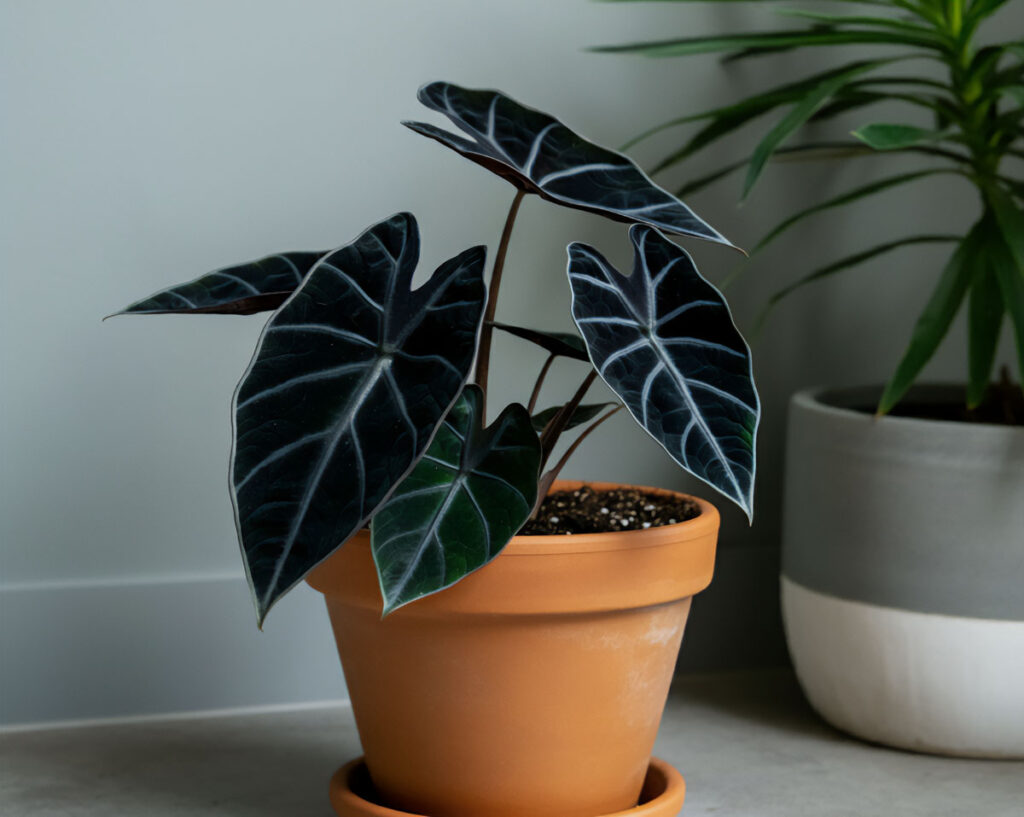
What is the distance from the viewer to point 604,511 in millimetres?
1014

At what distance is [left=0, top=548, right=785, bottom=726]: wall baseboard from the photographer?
4.16ft

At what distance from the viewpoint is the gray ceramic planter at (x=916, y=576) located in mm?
1130

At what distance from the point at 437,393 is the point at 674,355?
19cm

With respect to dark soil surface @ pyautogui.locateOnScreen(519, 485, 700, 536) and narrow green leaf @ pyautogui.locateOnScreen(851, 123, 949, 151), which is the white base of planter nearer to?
dark soil surface @ pyautogui.locateOnScreen(519, 485, 700, 536)

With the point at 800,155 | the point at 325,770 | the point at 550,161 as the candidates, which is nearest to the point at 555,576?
the point at 550,161

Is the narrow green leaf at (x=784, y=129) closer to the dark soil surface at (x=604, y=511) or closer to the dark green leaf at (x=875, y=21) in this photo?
the dark green leaf at (x=875, y=21)

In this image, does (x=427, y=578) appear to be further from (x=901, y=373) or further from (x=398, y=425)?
(x=901, y=373)

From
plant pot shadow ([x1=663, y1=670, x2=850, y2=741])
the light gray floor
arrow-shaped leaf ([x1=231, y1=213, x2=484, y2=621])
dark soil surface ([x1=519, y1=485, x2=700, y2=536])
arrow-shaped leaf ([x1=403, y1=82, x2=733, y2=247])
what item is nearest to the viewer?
arrow-shaped leaf ([x1=231, y1=213, x2=484, y2=621])

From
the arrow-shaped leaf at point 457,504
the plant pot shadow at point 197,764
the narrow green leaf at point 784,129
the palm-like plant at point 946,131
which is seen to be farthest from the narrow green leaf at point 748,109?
the plant pot shadow at point 197,764

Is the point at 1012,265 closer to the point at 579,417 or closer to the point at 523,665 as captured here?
the point at 579,417

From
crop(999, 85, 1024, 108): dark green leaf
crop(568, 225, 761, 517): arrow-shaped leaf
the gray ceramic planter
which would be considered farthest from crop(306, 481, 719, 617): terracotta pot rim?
crop(999, 85, 1024, 108): dark green leaf

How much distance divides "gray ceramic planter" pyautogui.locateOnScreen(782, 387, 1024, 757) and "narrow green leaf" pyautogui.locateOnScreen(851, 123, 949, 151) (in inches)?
11.7

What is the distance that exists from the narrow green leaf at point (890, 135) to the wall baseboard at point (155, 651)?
842 millimetres

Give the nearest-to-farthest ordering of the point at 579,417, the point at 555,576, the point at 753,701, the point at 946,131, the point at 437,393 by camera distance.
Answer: the point at 437,393 → the point at 555,576 → the point at 579,417 → the point at 946,131 → the point at 753,701
